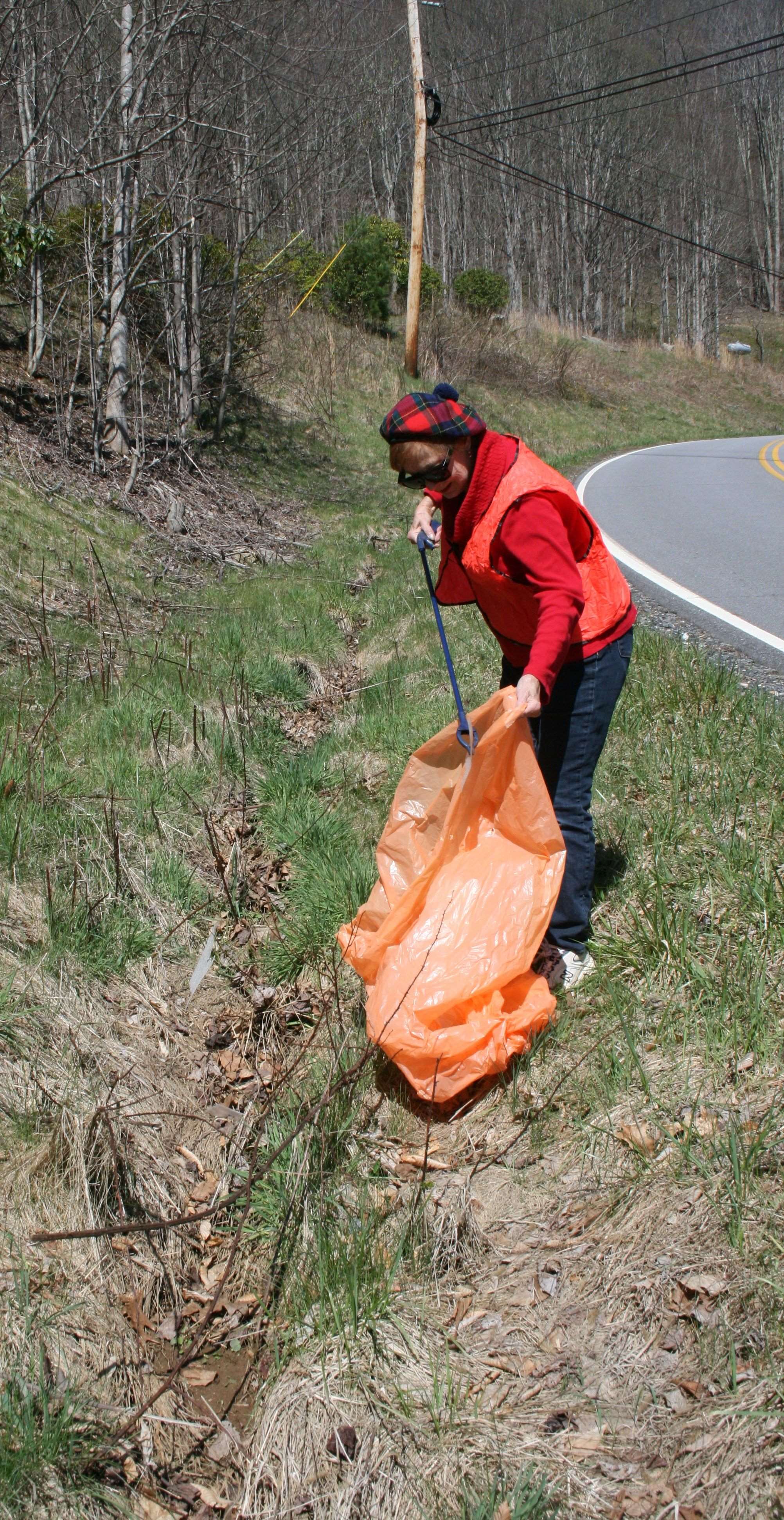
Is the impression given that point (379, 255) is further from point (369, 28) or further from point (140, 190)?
point (140, 190)

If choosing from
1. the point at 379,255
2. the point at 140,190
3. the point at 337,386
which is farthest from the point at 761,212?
the point at 140,190

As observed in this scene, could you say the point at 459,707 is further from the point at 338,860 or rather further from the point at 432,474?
the point at 338,860

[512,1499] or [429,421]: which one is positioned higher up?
[429,421]

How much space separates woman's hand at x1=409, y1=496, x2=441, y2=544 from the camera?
2988 millimetres

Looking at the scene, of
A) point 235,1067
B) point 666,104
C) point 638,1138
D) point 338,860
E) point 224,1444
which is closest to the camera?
point 224,1444

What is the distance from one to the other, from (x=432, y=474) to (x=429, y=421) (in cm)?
13

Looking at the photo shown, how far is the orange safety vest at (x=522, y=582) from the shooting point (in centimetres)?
246

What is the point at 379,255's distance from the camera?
Result: 74.5 ft

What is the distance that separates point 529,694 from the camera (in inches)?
94.4

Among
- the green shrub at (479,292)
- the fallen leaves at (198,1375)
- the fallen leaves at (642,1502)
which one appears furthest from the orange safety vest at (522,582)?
the green shrub at (479,292)

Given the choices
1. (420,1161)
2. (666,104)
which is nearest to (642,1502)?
(420,1161)

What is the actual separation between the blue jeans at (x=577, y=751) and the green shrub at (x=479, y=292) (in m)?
28.0

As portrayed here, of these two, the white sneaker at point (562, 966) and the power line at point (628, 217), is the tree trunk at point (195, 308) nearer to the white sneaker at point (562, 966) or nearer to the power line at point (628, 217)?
the white sneaker at point (562, 966)

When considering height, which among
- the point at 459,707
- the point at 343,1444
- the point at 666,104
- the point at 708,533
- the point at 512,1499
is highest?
the point at 666,104
